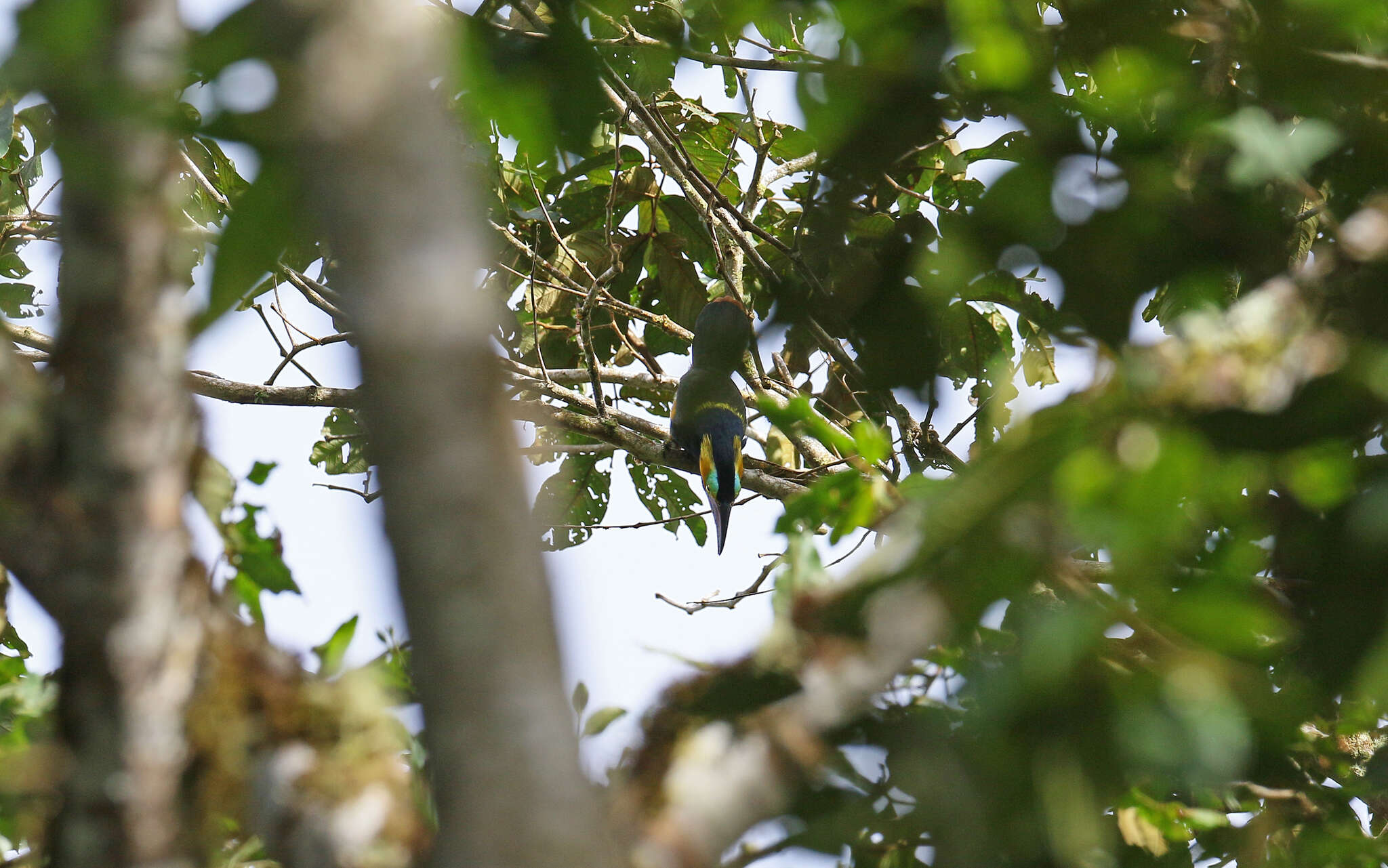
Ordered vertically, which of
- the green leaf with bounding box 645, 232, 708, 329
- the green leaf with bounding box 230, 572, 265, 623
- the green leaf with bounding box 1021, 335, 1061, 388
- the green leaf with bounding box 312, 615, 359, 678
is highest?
the green leaf with bounding box 645, 232, 708, 329

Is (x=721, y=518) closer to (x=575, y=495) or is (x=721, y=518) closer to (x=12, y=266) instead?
(x=575, y=495)

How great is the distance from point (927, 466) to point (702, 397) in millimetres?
1640

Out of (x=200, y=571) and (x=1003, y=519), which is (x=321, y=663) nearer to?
(x=200, y=571)

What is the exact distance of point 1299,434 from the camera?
38.8 inches

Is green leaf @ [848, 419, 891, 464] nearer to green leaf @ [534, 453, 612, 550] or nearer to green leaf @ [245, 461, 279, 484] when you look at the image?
green leaf @ [245, 461, 279, 484]

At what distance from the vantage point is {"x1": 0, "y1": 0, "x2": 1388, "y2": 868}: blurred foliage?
765 mm

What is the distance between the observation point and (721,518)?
4789 mm

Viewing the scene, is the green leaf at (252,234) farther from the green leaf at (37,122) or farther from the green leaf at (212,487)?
the green leaf at (37,122)

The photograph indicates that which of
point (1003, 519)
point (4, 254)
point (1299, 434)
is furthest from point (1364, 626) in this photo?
point (4, 254)

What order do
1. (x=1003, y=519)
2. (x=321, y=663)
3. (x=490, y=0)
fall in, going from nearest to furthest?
(x=1003, y=519)
(x=321, y=663)
(x=490, y=0)

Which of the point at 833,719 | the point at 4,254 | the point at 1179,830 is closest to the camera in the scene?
the point at 833,719

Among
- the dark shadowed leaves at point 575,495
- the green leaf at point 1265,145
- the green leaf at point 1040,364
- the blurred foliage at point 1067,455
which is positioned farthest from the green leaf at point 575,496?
the green leaf at point 1265,145

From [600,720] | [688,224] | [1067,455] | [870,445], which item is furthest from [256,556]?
[688,224]

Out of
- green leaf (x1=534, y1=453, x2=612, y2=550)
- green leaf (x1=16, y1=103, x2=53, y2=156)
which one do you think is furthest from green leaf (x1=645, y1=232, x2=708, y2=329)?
green leaf (x1=16, y1=103, x2=53, y2=156)
